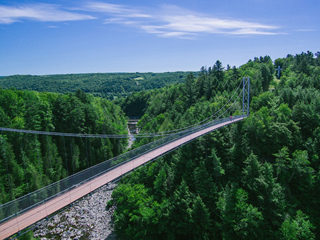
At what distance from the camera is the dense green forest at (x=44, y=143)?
22.0 metres

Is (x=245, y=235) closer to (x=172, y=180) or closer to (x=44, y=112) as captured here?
(x=172, y=180)

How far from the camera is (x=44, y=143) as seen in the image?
26.7m

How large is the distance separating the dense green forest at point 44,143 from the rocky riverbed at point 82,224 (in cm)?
404

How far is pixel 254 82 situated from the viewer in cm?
3919

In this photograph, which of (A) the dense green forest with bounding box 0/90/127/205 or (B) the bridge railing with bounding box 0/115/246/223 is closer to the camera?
(B) the bridge railing with bounding box 0/115/246/223

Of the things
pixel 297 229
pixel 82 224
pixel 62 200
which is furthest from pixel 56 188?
pixel 297 229

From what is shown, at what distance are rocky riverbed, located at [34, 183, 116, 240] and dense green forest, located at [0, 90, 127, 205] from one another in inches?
159

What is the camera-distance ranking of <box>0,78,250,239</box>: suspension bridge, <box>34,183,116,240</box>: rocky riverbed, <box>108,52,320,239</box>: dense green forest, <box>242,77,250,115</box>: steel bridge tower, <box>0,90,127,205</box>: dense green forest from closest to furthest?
<box>0,78,250,239</box>: suspension bridge < <box>108,52,320,239</box>: dense green forest < <box>34,183,116,240</box>: rocky riverbed < <box>0,90,127,205</box>: dense green forest < <box>242,77,250,115</box>: steel bridge tower

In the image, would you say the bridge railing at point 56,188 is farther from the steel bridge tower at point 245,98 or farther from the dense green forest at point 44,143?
the steel bridge tower at point 245,98

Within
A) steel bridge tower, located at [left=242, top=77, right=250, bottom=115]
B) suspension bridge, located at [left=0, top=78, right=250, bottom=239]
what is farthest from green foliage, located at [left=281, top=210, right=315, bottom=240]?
steel bridge tower, located at [left=242, top=77, right=250, bottom=115]

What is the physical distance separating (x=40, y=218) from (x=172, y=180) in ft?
43.6

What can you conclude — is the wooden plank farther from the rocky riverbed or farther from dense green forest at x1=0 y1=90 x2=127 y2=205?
dense green forest at x1=0 y1=90 x2=127 y2=205

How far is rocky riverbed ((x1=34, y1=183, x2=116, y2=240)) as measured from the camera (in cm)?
2141

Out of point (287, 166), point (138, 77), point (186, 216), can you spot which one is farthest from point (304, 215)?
point (138, 77)
